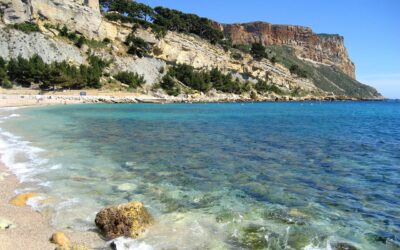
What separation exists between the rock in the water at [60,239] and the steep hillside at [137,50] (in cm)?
6842

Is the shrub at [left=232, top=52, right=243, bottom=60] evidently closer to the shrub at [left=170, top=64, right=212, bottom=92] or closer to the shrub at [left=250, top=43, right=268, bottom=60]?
the shrub at [left=250, top=43, right=268, bottom=60]

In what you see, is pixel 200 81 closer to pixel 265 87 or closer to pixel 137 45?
pixel 137 45

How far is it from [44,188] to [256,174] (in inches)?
278

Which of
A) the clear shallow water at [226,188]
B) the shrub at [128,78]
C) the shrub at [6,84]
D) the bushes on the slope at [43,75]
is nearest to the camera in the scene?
the clear shallow water at [226,188]

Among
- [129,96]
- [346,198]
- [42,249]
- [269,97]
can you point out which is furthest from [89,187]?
[269,97]

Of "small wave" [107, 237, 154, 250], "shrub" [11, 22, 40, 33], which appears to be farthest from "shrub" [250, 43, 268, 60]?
"small wave" [107, 237, 154, 250]

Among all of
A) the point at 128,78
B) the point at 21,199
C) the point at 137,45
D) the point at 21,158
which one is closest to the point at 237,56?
the point at 137,45

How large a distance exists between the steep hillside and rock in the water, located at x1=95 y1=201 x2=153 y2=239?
68087 millimetres

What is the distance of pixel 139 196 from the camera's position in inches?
400

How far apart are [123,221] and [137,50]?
9680cm

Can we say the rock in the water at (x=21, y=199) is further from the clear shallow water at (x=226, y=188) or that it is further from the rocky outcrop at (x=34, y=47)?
the rocky outcrop at (x=34, y=47)

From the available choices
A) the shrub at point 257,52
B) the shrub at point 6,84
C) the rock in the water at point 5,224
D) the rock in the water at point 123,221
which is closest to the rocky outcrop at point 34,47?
the shrub at point 6,84

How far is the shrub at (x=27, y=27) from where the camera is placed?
267 feet

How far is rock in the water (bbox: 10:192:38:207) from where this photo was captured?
9211 millimetres
